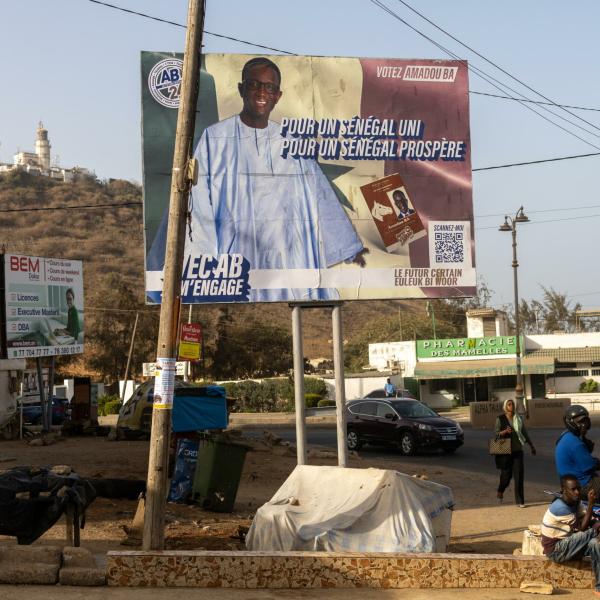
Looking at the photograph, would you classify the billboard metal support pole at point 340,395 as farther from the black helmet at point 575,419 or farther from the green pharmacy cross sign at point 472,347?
the green pharmacy cross sign at point 472,347

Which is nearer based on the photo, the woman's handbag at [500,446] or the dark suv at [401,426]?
the woman's handbag at [500,446]

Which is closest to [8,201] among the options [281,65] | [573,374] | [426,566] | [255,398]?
[255,398]

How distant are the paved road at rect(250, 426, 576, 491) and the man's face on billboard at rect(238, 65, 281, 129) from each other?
9.15m

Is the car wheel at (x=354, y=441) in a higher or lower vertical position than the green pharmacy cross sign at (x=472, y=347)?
lower

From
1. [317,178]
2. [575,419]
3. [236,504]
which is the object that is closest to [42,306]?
[236,504]

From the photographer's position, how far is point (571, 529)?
9156 millimetres

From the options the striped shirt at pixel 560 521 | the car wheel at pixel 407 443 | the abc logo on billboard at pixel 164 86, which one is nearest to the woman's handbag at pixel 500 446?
the striped shirt at pixel 560 521

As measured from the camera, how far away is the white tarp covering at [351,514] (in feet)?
33.0

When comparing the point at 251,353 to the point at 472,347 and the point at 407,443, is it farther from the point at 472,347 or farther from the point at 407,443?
the point at 407,443

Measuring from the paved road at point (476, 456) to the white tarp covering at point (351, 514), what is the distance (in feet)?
28.8

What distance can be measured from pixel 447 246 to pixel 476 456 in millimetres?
10670

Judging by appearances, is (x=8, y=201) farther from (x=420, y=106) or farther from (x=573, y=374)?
(x=420, y=106)

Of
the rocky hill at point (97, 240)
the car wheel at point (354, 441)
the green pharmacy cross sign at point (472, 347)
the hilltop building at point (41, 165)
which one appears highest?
the hilltop building at point (41, 165)

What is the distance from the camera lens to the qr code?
15898mm
